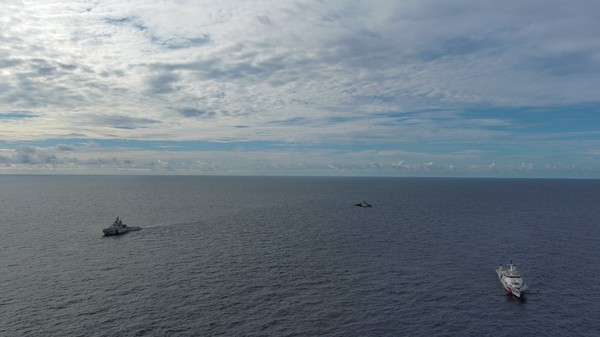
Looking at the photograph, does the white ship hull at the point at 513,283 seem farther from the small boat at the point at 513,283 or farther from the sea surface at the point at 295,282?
the sea surface at the point at 295,282

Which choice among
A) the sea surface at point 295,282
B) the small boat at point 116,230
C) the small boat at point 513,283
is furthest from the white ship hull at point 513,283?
the small boat at point 116,230

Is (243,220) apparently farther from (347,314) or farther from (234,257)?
(347,314)

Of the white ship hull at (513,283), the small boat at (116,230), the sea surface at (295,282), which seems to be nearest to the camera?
the sea surface at (295,282)

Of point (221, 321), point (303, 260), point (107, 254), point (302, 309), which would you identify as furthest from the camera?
point (107, 254)

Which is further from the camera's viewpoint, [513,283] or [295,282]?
[295,282]

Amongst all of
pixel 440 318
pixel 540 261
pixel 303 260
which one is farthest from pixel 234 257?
pixel 540 261

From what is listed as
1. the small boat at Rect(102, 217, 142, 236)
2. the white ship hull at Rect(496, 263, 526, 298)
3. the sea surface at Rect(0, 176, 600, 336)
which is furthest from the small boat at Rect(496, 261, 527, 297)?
the small boat at Rect(102, 217, 142, 236)

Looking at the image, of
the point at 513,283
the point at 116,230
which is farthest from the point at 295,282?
the point at 116,230

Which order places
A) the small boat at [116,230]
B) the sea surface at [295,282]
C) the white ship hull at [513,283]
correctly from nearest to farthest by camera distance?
1. the sea surface at [295,282]
2. the white ship hull at [513,283]
3. the small boat at [116,230]

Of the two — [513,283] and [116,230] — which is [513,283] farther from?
[116,230]

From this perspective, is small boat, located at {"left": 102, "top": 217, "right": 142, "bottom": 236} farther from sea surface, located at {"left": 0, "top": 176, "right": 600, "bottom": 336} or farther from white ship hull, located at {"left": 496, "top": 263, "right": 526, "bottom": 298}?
white ship hull, located at {"left": 496, "top": 263, "right": 526, "bottom": 298}

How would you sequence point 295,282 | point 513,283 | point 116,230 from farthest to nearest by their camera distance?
1. point 116,230
2. point 295,282
3. point 513,283
